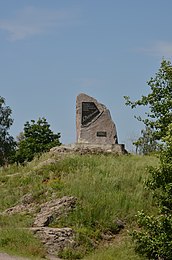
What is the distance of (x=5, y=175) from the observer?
24.1m

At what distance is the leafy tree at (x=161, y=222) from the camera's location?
14.9m

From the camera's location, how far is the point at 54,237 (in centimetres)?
1622

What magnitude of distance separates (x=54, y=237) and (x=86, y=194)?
10.3 feet

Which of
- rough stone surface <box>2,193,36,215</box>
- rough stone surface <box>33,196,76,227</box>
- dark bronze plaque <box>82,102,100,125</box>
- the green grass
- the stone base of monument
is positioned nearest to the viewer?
the green grass

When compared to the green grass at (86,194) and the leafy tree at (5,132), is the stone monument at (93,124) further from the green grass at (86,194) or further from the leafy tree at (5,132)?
the leafy tree at (5,132)

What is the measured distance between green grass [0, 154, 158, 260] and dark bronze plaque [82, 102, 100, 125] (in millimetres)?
3441

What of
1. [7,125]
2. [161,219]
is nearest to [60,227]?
[161,219]

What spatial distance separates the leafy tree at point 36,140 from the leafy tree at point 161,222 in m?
32.9

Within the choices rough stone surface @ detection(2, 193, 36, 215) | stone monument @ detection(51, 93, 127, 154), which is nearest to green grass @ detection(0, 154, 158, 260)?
rough stone surface @ detection(2, 193, 36, 215)

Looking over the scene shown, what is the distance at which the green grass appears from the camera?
638 inches

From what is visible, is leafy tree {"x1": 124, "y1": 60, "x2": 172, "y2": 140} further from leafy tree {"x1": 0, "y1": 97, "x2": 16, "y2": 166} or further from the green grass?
leafy tree {"x1": 0, "y1": 97, "x2": 16, "y2": 166}

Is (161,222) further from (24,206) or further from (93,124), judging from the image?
(93,124)

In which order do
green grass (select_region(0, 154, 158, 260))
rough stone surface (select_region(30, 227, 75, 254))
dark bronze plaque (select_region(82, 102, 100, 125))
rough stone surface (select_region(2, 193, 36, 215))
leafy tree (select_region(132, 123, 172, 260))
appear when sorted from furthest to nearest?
1. dark bronze plaque (select_region(82, 102, 100, 125))
2. rough stone surface (select_region(2, 193, 36, 215))
3. green grass (select_region(0, 154, 158, 260))
4. rough stone surface (select_region(30, 227, 75, 254))
5. leafy tree (select_region(132, 123, 172, 260))

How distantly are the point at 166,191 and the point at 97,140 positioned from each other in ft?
40.8
